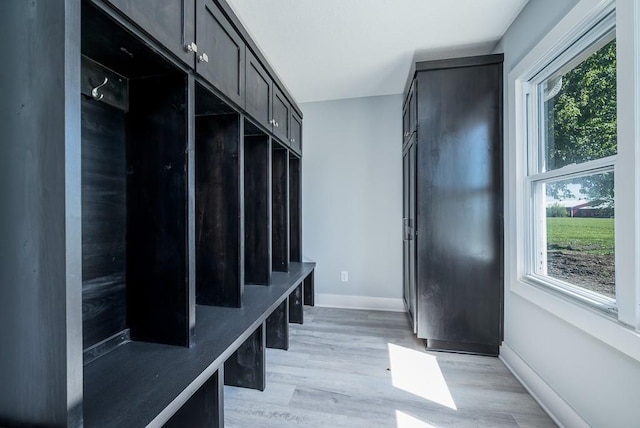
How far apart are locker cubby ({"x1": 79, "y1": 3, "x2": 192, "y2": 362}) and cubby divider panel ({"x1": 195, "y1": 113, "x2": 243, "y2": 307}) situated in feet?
1.52

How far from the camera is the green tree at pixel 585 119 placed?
1.26 metres

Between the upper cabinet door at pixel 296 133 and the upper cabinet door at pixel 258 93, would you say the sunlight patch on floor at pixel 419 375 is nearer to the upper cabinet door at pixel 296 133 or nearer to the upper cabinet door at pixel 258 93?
the upper cabinet door at pixel 258 93

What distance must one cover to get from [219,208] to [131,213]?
0.49m

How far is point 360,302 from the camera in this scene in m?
3.24

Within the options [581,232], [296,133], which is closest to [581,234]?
[581,232]

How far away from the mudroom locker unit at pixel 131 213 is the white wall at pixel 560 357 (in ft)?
5.13

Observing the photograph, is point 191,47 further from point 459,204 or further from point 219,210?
point 459,204

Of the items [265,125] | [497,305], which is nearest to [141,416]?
[265,125]

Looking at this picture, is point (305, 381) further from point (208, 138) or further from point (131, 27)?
point (131, 27)

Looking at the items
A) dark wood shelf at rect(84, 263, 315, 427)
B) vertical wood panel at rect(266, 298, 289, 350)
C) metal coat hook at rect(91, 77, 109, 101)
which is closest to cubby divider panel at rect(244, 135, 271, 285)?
vertical wood panel at rect(266, 298, 289, 350)

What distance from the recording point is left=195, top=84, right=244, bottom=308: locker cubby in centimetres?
161

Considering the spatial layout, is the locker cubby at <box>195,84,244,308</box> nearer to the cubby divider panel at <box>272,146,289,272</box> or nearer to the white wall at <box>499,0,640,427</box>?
Result: the cubby divider panel at <box>272,146,289,272</box>

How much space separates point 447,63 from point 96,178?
2.41m

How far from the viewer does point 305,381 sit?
1859 millimetres
